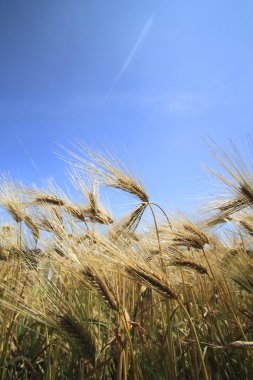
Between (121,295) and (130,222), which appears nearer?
(121,295)

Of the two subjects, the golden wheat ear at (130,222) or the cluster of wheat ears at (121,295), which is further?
the golden wheat ear at (130,222)

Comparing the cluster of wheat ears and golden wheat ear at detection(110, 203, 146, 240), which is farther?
golden wheat ear at detection(110, 203, 146, 240)

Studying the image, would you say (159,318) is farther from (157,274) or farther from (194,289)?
(157,274)

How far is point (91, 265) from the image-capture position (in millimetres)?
1539

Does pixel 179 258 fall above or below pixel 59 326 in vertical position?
above

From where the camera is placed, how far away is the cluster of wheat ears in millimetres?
1511

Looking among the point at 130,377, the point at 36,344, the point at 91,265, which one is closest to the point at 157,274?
the point at 91,265

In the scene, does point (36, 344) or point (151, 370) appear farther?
point (36, 344)

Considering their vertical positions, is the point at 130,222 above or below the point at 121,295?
above

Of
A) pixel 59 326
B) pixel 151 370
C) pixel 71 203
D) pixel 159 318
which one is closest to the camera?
pixel 59 326

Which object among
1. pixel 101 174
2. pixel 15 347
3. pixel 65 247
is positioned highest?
pixel 101 174

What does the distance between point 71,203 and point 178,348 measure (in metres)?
1.42

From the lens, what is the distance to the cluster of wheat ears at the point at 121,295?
1.51 metres

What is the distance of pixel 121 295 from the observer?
166 centimetres
